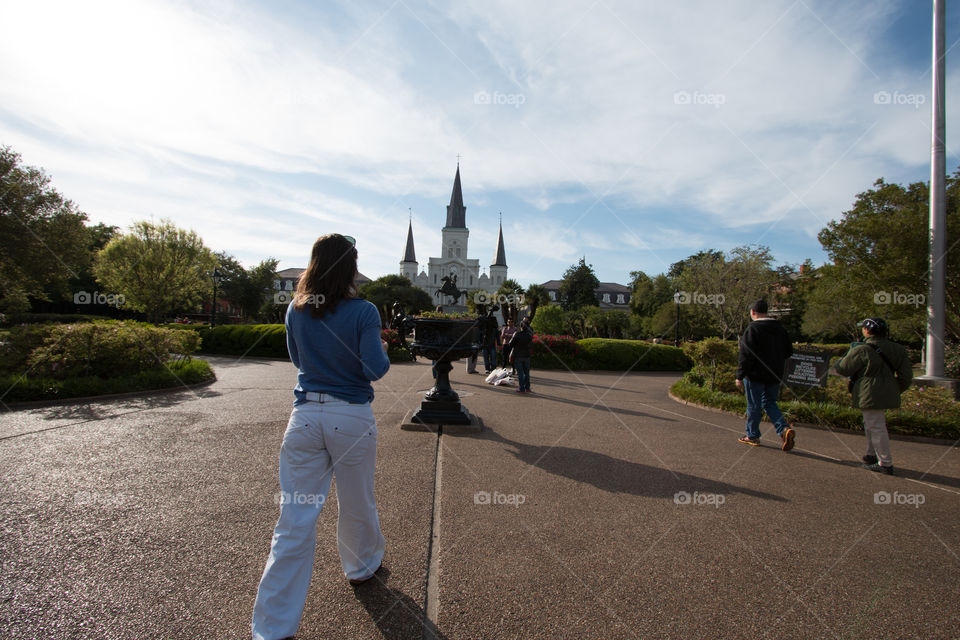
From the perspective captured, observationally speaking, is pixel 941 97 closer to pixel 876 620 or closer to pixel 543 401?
pixel 543 401

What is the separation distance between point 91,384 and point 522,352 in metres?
8.36

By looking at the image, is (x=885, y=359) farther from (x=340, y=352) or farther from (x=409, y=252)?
(x=409, y=252)

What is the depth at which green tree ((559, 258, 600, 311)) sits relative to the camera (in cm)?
6569

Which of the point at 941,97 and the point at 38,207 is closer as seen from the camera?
the point at 941,97

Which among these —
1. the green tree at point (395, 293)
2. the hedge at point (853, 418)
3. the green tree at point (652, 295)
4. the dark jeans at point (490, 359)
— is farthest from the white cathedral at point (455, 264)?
the hedge at point (853, 418)

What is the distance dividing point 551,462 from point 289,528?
3485 mm

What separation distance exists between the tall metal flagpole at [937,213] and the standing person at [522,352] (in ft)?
28.1

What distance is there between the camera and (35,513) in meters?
3.52

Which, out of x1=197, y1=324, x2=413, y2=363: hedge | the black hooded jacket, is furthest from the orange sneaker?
x1=197, y1=324, x2=413, y2=363: hedge

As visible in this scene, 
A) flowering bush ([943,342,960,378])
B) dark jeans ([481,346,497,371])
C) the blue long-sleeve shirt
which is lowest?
dark jeans ([481,346,497,371])

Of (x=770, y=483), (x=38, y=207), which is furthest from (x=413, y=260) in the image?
(x=770, y=483)

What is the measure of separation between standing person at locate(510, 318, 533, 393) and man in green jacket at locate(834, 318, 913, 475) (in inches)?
225

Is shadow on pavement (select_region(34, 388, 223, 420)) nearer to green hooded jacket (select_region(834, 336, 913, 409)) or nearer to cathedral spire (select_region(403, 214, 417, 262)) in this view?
green hooded jacket (select_region(834, 336, 913, 409))

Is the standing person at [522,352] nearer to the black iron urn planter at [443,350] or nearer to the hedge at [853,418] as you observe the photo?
the black iron urn planter at [443,350]
